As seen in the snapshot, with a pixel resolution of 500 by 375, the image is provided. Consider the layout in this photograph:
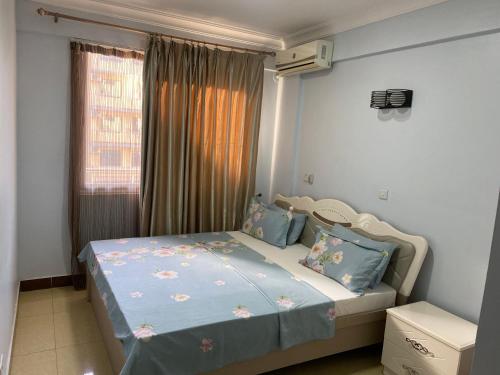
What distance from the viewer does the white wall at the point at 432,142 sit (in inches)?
93.0

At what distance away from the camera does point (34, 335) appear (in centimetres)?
273

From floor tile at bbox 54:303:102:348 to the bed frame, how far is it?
0.26ft

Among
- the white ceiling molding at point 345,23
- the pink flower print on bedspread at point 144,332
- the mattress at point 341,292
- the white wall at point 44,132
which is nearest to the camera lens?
the pink flower print on bedspread at point 144,332

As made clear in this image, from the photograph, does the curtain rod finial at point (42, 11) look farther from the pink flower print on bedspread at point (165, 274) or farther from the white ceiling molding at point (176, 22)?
the pink flower print on bedspread at point (165, 274)

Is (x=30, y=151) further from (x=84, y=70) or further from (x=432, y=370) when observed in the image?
(x=432, y=370)

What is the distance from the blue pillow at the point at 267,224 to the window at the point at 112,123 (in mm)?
1219

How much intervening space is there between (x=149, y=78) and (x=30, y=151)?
47.7 inches

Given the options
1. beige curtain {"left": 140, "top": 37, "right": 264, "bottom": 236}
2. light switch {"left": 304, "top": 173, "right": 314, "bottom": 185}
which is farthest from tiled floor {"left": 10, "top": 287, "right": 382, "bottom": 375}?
light switch {"left": 304, "top": 173, "right": 314, "bottom": 185}

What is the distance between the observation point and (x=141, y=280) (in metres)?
2.50

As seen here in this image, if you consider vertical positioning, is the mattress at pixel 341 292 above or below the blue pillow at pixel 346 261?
below

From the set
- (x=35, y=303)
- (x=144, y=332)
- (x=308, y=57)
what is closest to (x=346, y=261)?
(x=144, y=332)

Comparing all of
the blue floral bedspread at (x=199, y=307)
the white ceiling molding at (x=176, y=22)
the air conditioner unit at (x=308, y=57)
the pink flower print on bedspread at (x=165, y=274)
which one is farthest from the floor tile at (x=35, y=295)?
the air conditioner unit at (x=308, y=57)

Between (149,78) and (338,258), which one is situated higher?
(149,78)

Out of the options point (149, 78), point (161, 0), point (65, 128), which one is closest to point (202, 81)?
point (149, 78)
